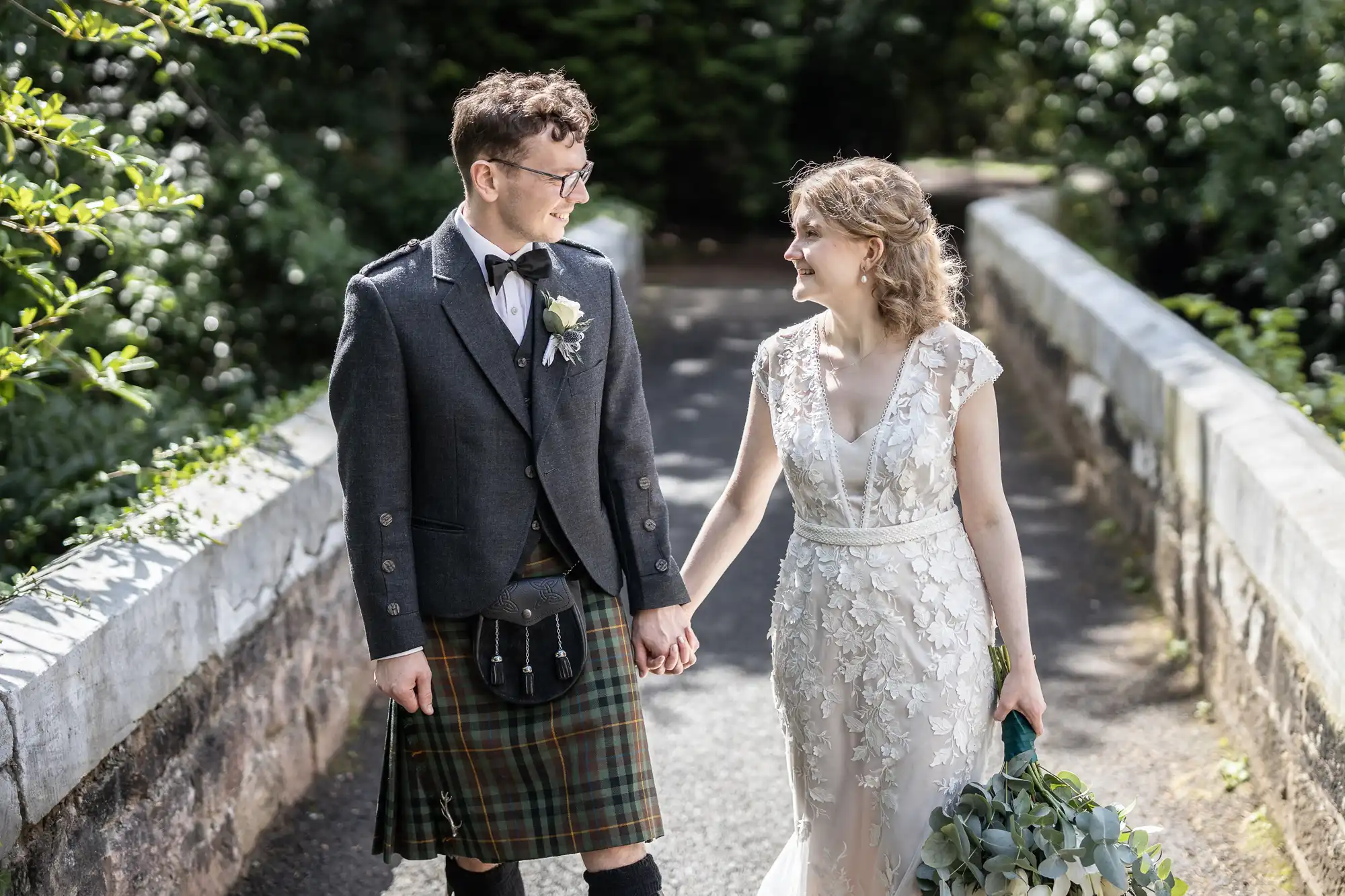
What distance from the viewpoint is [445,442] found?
8.86 ft

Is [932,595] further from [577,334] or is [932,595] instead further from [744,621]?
[744,621]

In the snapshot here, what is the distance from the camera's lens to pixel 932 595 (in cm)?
283

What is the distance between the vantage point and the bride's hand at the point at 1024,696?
2805 mm

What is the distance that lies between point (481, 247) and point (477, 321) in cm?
16

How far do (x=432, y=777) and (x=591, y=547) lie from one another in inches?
21.7

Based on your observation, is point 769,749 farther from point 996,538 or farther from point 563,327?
point 563,327

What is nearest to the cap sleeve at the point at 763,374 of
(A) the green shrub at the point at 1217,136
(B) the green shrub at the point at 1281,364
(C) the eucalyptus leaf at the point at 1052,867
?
(C) the eucalyptus leaf at the point at 1052,867

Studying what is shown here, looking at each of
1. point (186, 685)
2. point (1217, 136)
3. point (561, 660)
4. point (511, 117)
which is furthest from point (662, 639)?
point (1217, 136)

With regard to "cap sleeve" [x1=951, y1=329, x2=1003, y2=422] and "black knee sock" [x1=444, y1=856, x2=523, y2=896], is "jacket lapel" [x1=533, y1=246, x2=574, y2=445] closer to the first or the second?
"cap sleeve" [x1=951, y1=329, x2=1003, y2=422]

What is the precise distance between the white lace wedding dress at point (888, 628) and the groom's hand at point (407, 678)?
2.48 feet

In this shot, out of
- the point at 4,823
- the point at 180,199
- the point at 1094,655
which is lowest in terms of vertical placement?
the point at 1094,655

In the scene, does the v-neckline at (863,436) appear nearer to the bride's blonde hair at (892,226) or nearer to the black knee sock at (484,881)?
the bride's blonde hair at (892,226)

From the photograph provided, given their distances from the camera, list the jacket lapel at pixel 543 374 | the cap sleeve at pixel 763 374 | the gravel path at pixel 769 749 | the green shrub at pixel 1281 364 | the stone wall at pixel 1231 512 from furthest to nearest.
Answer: the green shrub at pixel 1281 364 < the gravel path at pixel 769 749 < the stone wall at pixel 1231 512 < the cap sleeve at pixel 763 374 < the jacket lapel at pixel 543 374

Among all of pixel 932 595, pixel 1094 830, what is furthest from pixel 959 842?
pixel 932 595
